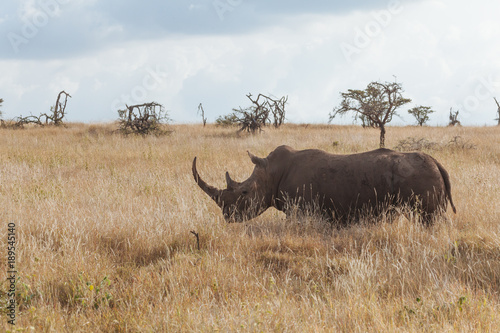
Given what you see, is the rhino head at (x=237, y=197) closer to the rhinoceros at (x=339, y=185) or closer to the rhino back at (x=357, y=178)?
the rhinoceros at (x=339, y=185)

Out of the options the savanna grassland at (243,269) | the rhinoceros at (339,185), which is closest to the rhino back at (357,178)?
the rhinoceros at (339,185)

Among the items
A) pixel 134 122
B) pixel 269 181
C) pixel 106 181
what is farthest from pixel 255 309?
pixel 134 122

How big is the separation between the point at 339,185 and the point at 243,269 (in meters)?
2.24

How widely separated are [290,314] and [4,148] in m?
15.1

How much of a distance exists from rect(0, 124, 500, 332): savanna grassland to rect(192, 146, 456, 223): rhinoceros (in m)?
0.27

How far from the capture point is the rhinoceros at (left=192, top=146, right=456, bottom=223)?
6051 mm

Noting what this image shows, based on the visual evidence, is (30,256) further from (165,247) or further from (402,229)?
(402,229)

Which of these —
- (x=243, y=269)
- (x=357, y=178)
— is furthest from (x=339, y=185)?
(x=243, y=269)

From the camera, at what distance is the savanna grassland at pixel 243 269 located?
3.62 m

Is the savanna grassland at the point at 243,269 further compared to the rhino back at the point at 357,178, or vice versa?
the rhino back at the point at 357,178

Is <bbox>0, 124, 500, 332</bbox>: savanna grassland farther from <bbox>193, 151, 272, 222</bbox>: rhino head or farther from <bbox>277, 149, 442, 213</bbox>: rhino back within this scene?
<bbox>277, 149, 442, 213</bbox>: rhino back

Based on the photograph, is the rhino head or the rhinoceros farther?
the rhino head

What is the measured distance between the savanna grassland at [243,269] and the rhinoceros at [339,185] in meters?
0.27

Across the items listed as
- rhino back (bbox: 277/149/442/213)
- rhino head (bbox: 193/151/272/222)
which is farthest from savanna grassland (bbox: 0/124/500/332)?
rhino back (bbox: 277/149/442/213)
